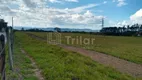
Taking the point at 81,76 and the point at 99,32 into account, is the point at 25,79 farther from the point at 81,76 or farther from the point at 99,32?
the point at 99,32

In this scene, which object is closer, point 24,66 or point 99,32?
point 24,66

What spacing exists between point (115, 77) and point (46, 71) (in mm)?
2814

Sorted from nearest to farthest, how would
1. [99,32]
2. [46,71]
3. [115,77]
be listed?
1. [46,71]
2. [115,77]
3. [99,32]

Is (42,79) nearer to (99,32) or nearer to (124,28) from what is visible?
(99,32)

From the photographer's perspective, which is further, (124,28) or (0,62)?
(124,28)

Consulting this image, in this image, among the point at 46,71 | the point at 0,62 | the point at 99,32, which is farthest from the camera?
the point at 99,32

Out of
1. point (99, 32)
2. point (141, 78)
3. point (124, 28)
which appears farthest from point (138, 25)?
point (141, 78)

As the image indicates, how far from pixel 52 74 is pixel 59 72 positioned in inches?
17.7

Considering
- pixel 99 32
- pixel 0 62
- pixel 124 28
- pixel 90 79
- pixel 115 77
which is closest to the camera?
pixel 0 62

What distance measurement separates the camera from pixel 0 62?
401 cm

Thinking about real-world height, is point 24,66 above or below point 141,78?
above

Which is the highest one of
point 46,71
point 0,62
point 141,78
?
point 0,62

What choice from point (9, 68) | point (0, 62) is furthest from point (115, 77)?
point (0, 62)

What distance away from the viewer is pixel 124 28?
114312mm
